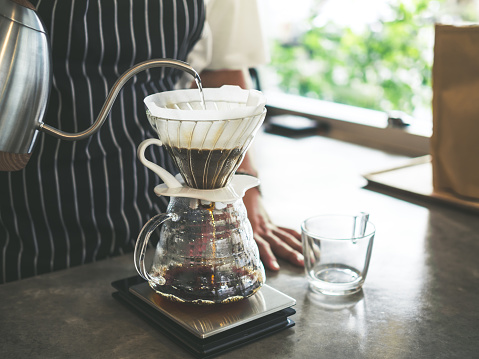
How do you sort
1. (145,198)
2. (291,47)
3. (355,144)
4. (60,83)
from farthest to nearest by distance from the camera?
(291,47)
(355,144)
(145,198)
(60,83)

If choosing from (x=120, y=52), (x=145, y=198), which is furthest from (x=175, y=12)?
(x=145, y=198)

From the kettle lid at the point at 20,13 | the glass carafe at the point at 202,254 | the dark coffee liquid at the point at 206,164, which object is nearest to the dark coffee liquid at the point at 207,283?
the glass carafe at the point at 202,254

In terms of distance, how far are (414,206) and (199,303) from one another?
0.74 meters

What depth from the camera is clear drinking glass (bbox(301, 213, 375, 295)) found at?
907 millimetres

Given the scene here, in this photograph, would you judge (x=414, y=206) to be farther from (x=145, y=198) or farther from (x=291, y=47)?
(x=291, y=47)

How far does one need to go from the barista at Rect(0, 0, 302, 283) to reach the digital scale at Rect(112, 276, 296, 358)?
234 mm

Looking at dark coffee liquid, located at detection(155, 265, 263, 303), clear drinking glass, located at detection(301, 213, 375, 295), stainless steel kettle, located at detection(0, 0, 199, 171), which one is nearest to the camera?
stainless steel kettle, located at detection(0, 0, 199, 171)

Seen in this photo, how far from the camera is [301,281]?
96 centimetres

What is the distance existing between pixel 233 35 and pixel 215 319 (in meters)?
0.83

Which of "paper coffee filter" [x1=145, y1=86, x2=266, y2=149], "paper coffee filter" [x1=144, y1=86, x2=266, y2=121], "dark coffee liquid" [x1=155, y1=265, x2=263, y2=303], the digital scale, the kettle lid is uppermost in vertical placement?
the kettle lid

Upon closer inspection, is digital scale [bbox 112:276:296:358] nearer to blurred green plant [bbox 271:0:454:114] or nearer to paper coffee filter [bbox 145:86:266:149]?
paper coffee filter [bbox 145:86:266:149]

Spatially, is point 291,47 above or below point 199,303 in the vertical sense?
above

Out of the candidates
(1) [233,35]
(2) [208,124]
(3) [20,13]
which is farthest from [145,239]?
(1) [233,35]

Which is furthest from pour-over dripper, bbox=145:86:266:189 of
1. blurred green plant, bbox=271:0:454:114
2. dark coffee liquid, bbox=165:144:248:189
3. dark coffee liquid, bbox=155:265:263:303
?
blurred green plant, bbox=271:0:454:114
